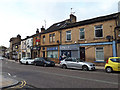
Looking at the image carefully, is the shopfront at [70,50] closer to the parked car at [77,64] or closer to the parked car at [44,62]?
the parked car at [44,62]

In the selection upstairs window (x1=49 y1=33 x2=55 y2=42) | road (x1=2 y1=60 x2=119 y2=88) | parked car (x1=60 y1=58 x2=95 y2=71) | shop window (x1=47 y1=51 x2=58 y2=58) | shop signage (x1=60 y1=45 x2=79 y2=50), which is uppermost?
upstairs window (x1=49 y1=33 x2=55 y2=42)

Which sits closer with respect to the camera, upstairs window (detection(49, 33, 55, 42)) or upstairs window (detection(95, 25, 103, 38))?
upstairs window (detection(95, 25, 103, 38))

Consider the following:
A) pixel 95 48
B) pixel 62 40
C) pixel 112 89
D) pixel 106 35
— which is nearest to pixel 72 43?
pixel 62 40

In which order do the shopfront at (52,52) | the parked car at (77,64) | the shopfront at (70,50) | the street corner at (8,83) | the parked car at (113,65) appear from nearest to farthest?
the street corner at (8,83), the parked car at (113,65), the parked car at (77,64), the shopfront at (70,50), the shopfront at (52,52)

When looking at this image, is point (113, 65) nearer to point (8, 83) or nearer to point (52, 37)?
point (8, 83)

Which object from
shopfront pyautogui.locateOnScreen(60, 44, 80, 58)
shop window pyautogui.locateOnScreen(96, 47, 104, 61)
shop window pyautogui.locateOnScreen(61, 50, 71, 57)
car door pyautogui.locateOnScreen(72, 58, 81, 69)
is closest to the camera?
car door pyautogui.locateOnScreen(72, 58, 81, 69)

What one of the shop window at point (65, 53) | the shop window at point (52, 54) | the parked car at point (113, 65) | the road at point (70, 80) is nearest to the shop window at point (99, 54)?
the parked car at point (113, 65)

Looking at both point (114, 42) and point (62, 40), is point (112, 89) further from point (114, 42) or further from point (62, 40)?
point (62, 40)

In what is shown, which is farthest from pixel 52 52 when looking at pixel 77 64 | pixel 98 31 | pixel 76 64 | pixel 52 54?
pixel 77 64

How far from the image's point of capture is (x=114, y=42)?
1524 centimetres

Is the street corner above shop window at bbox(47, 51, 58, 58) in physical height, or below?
below

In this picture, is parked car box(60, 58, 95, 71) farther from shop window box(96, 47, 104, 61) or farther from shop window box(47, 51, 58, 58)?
shop window box(47, 51, 58, 58)

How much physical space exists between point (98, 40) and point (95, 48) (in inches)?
54.4

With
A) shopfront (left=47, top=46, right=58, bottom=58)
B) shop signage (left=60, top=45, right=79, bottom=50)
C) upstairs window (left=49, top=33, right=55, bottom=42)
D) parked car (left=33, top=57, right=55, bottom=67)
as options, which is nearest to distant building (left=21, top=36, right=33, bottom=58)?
shopfront (left=47, top=46, right=58, bottom=58)
